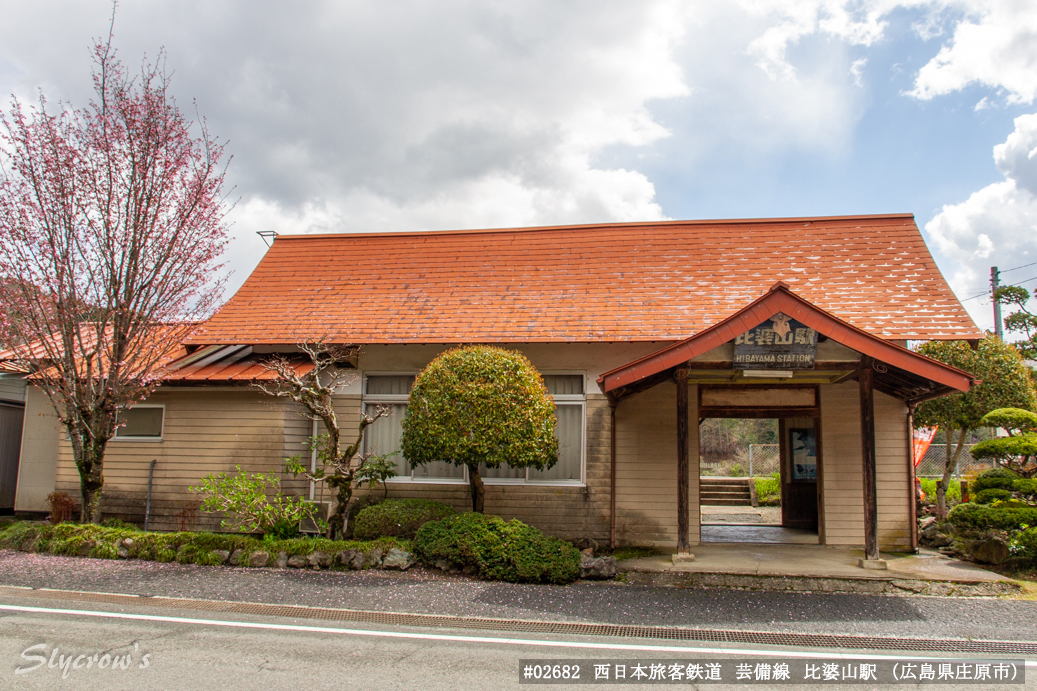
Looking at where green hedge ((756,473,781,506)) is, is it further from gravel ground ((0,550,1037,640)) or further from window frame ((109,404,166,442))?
window frame ((109,404,166,442))

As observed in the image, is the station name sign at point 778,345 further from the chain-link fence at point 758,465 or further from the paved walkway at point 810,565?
the chain-link fence at point 758,465

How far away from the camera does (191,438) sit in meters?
12.5

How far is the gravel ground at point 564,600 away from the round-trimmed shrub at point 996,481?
12.0 feet

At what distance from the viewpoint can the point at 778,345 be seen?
30.0 ft

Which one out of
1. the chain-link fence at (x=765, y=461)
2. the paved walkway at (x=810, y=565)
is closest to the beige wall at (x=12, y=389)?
the paved walkway at (x=810, y=565)

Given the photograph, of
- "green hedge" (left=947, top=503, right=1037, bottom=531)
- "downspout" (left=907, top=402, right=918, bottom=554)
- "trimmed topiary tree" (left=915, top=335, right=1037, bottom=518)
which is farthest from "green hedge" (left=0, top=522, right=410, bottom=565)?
"trimmed topiary tree" (left=915, top=335, right=1037, bottom=518)

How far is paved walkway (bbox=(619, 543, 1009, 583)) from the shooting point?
29.9 ft

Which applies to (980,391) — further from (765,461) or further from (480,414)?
(765,461)

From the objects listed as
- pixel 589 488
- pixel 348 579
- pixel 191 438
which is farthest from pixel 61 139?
pixel 589 488

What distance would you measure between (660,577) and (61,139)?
37.5ft

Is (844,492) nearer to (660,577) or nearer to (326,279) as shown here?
(660,577)

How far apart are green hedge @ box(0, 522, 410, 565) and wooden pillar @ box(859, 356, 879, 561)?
626 centimetres

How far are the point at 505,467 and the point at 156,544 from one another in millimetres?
5570

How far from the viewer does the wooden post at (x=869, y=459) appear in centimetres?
934
